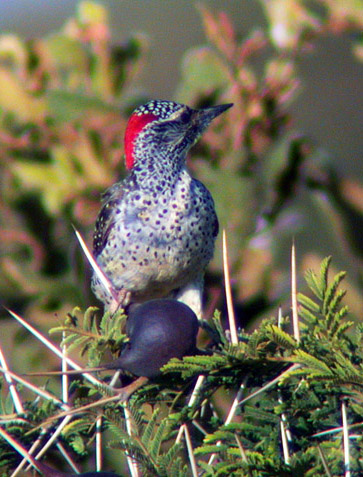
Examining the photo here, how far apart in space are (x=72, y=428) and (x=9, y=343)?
2.77 meters

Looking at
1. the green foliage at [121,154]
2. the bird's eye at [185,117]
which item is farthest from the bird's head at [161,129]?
the green foliage at [121,154]

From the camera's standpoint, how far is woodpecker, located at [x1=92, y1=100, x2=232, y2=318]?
3648 mm

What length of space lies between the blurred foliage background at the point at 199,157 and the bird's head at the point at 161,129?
29 cm

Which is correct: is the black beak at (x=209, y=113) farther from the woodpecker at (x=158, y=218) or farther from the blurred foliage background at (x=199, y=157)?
the blurred foliage background at (x=199, y=157)

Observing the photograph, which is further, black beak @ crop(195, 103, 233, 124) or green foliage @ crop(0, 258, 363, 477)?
black beak @ crop(195, 103, 233, 124)

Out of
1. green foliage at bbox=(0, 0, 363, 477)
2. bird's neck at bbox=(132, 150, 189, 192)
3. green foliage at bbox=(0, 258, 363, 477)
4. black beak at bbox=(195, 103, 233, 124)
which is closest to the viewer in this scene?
green foliage at bbox=(0, 258, 363, 477)

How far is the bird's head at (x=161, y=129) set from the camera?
390 cm

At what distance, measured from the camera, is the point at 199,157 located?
4359 millimetres

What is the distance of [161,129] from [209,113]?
0.39 meters

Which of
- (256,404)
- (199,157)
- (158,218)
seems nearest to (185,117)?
(199,157)

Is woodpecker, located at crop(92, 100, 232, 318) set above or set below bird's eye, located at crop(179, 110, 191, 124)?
below

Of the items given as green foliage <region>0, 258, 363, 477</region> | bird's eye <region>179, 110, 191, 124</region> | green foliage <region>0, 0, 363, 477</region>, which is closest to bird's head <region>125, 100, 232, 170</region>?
bird's eye <region>179, 110, 191, 124</region>

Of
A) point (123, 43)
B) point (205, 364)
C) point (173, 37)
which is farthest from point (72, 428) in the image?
point (173, 37)

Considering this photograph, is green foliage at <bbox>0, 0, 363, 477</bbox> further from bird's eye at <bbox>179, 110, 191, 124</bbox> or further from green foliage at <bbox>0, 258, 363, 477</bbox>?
green foliage at <bbox>0, 258, 363, 477</bbox>
